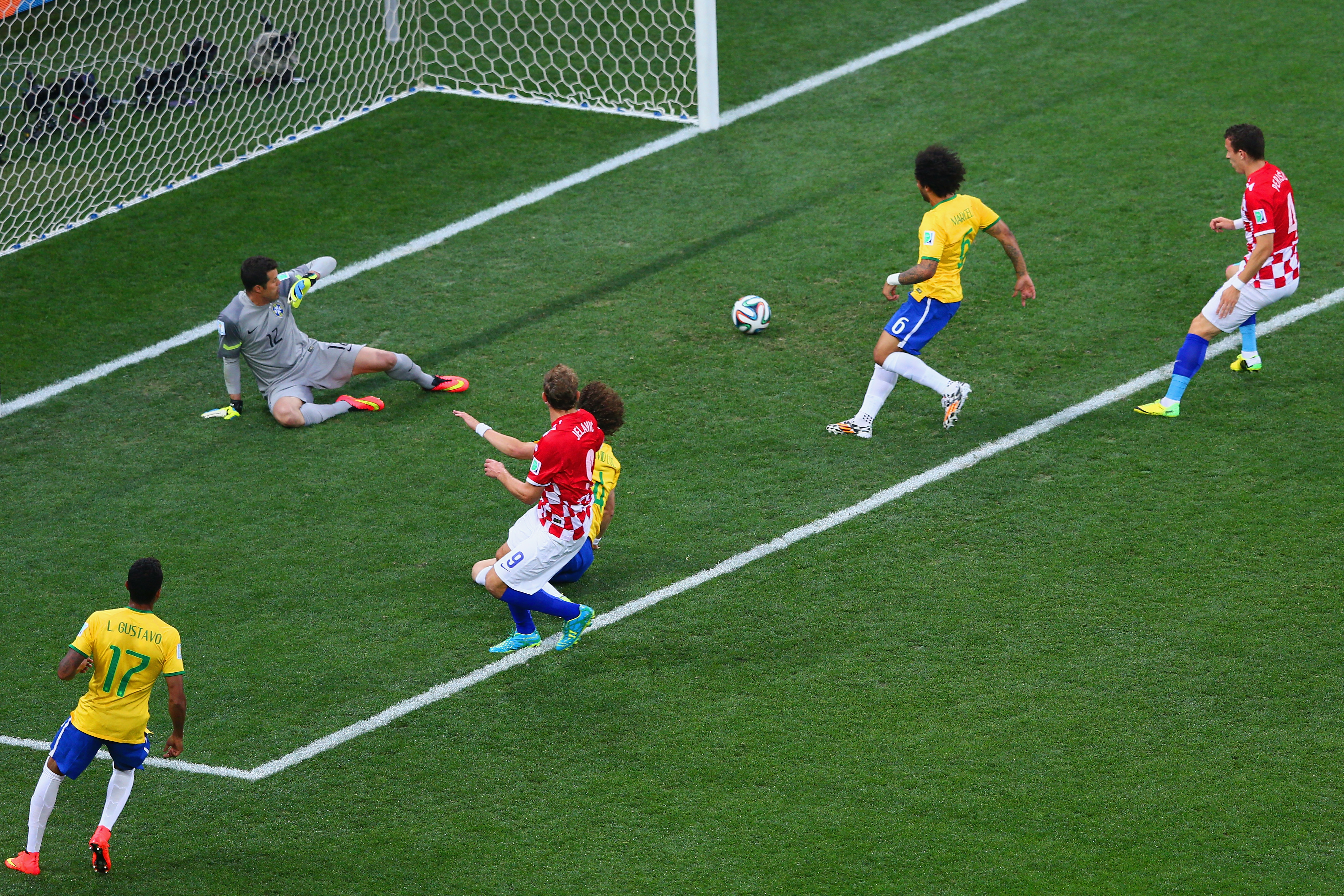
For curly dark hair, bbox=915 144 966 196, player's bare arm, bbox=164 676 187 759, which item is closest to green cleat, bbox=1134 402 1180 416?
curly dark hair, bbox=915 144 966 196

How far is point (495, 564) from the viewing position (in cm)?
829

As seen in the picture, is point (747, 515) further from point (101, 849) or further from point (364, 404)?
point (101, 849)

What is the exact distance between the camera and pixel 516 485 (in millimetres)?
8062

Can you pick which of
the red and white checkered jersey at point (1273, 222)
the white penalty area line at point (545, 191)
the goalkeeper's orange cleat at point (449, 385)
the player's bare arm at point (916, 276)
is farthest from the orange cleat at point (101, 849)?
the red and white checkered jersey at point (1273, 222)

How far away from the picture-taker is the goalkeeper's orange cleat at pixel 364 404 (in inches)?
425

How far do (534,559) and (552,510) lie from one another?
0.89 ft

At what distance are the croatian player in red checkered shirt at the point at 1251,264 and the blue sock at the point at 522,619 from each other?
4293mm

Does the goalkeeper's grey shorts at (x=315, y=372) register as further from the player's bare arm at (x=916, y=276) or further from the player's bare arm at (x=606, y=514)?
the player's bare arm at (x=916, y=276)

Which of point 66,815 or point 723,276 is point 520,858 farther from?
point 723,276

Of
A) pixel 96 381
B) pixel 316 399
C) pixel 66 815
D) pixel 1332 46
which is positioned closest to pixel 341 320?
pixel 316 399

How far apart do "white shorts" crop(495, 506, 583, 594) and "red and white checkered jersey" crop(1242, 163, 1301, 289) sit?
4.78 meters

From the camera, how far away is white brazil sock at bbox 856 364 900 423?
10.1 metres

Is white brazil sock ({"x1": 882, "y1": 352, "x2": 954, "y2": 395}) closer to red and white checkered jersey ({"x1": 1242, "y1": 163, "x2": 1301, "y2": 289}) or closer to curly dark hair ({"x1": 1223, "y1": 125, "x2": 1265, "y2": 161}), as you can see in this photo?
red and white checkered jersey ({"x1": 1242, "y1": 163, "x2": 1301, "y2": 289})

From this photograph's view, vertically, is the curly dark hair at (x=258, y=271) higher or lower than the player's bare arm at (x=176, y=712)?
higher
